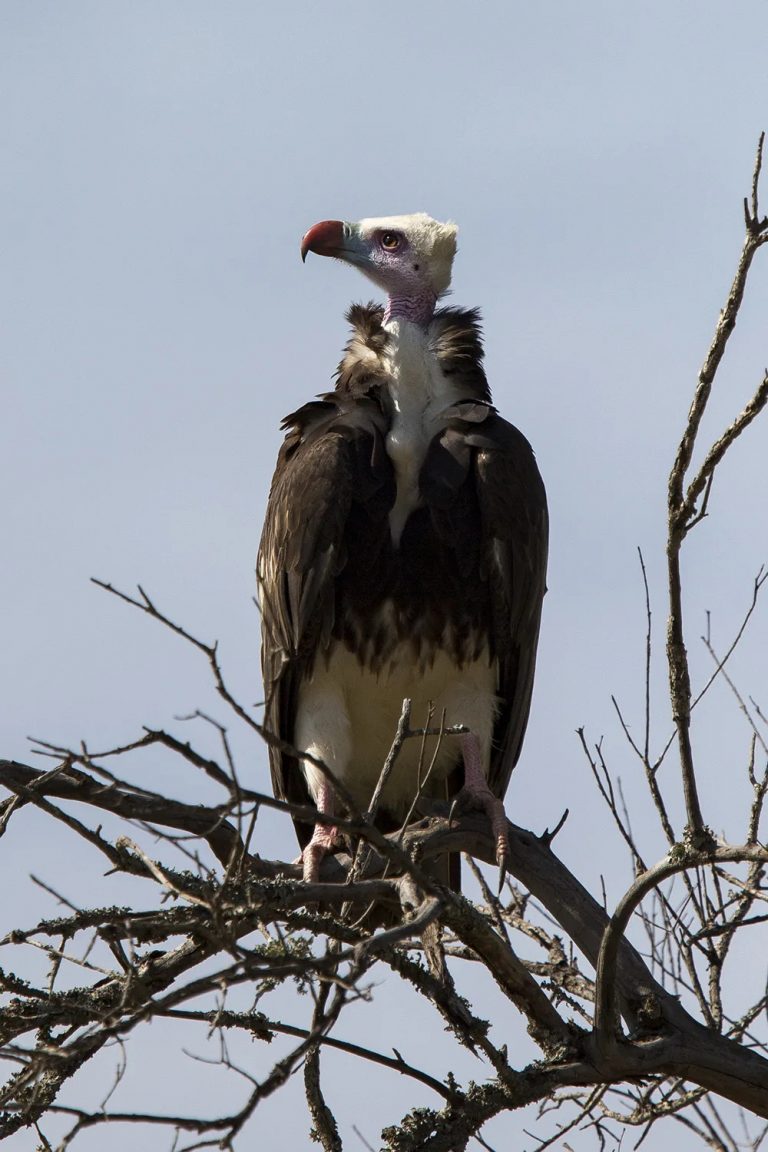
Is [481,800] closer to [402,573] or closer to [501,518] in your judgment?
[402,573]

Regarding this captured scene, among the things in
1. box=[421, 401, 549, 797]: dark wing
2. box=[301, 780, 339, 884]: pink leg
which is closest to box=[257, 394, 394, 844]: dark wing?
box=[421, 401, 549, 797]: dark wing

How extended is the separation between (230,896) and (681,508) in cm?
132

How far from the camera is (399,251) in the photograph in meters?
6.79

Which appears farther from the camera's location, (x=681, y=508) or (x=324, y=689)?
(x=324, y=689)

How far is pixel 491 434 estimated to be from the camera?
5863 mm

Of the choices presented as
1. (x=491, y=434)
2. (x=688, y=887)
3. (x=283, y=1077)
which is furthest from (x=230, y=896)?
(x=491, y=434)

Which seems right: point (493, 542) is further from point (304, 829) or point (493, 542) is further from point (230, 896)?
point (230, 896)

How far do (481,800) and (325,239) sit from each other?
109 inches

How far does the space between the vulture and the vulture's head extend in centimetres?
55

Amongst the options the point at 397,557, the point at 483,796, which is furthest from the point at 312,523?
the point at 483,796

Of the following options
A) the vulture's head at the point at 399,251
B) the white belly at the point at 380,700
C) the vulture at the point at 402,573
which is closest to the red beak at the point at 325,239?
the vulture's head at the point at 399,251

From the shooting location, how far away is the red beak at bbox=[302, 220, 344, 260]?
22.3 feet

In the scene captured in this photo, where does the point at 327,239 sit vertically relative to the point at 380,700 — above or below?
above

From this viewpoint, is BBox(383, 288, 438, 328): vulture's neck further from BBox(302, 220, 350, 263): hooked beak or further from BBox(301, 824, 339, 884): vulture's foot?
BBox(301, 824, 339, 884): vulture's foot
